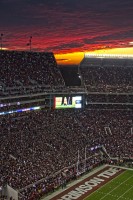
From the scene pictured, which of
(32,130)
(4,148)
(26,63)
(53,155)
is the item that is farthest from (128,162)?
(26,63)

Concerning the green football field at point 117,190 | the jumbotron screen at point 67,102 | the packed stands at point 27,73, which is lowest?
the green football field at point 117,190

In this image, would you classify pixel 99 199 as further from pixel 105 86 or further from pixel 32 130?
pixel 105 86

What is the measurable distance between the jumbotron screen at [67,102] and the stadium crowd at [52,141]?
82cm

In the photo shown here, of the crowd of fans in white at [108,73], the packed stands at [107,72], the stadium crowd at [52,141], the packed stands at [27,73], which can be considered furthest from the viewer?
the packed stands at [107,72]

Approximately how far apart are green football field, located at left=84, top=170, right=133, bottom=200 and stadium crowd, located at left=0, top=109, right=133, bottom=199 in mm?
4284

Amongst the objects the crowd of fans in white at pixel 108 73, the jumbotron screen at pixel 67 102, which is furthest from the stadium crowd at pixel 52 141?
the crowd of fans in white at pixel 108 73

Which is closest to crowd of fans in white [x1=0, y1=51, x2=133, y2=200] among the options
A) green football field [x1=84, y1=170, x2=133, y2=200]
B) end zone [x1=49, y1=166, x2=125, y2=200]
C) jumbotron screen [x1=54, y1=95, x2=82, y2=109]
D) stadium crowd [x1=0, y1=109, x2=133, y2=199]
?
stadium crowd [x1=0, y1=109, x2=133, y2=199]

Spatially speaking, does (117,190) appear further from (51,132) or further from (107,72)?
(107,72)

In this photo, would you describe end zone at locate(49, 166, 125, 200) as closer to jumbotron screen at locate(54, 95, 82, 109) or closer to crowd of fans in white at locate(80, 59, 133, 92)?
jumbotron screen at locate(54, 95, 82, 109)

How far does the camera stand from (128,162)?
42312 mm

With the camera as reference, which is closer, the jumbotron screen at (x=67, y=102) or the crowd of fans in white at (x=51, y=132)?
the crowd of fans in white at (x=51, y=132)

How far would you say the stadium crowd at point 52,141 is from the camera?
111 feet

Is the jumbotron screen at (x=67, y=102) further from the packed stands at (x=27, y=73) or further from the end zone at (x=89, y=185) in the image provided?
the end zone at (x=89, y=185)

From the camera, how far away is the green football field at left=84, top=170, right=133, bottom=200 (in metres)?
32.4
